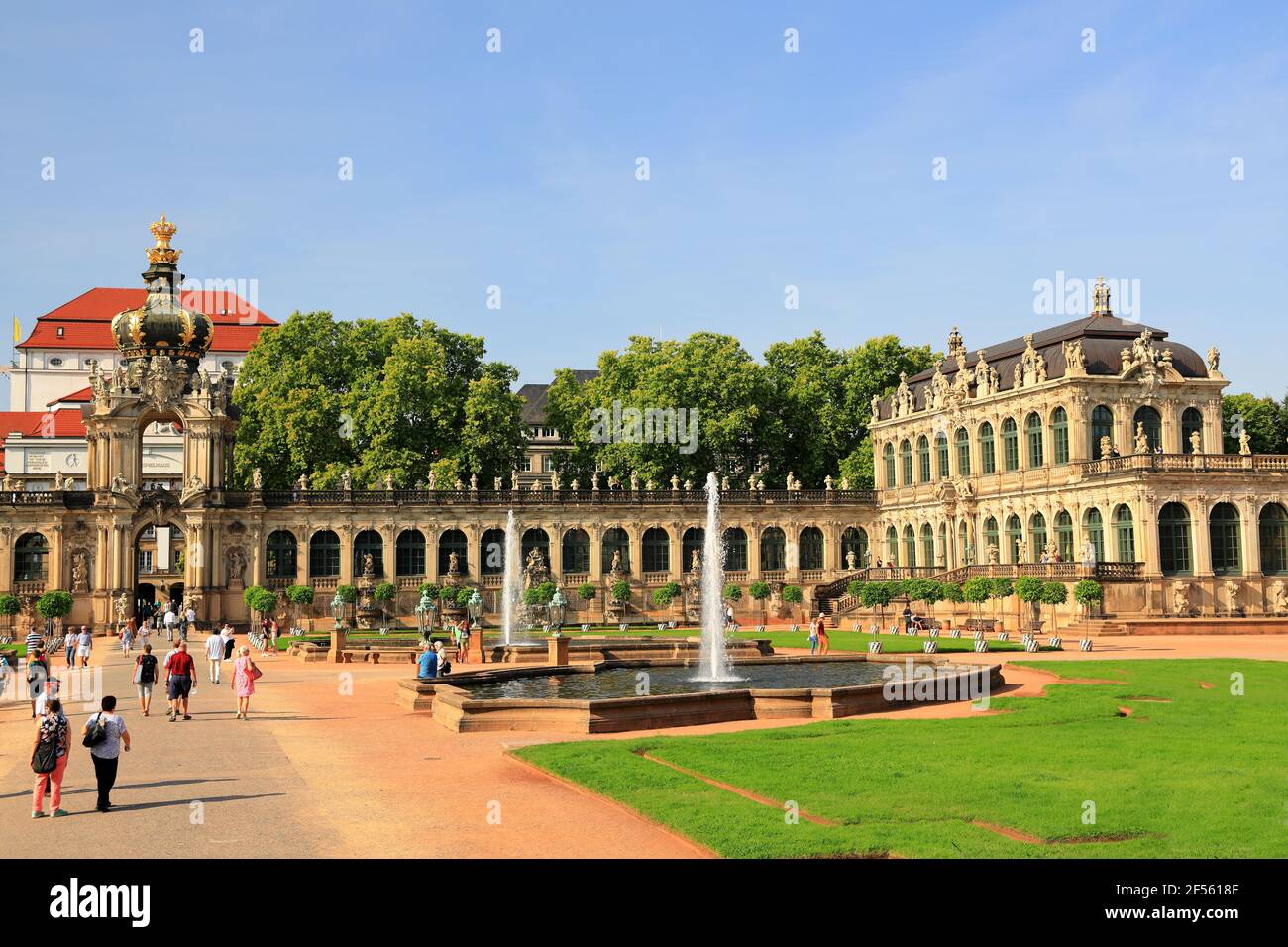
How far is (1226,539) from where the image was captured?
61.5 m

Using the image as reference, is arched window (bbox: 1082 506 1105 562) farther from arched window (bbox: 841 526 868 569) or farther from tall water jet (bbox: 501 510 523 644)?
tall water jet (bbox: 501 510 523 644)

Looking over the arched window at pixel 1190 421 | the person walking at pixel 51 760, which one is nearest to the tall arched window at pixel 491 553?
the arched window at pixel 1190 421

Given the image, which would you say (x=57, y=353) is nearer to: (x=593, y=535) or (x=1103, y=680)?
(x=593, y=535)

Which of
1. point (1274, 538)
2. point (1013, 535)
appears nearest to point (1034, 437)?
point (1013, 535)

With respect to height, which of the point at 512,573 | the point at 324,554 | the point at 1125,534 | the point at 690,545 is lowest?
the point at 512,573

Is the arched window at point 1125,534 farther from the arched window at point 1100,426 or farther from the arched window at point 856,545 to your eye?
the arched window at point 856,545

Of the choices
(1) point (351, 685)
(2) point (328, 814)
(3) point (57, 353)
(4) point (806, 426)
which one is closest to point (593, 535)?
(4) point (806, 426)

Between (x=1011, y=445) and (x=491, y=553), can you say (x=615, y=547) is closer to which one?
(x=491, y=553)

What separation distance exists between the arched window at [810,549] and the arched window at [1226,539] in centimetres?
2648

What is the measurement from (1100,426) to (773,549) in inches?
903

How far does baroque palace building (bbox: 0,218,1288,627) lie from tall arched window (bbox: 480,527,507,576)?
14 cm

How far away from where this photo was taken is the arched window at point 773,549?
81.4 metres

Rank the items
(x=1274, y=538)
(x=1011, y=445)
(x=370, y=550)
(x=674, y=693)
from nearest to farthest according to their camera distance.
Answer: (x=674, y=693) < (x=1274, y=538) < (x=1011, y=445) < (x=370, y=550)
